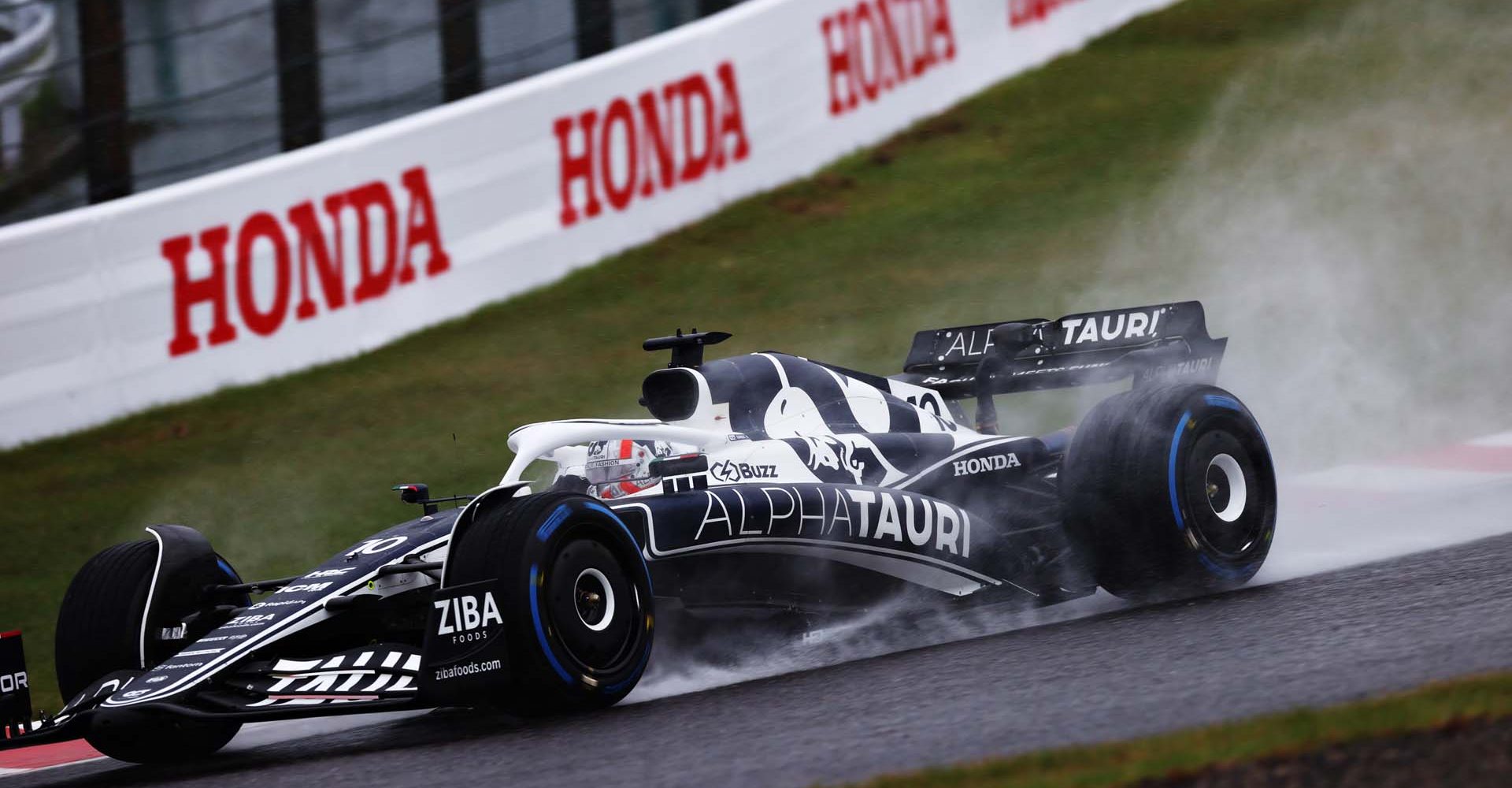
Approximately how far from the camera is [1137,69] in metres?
15.6

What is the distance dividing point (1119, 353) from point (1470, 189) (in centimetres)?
622

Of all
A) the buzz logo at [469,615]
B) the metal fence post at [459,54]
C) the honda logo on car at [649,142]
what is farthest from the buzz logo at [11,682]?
the metal fence post at [459,54]

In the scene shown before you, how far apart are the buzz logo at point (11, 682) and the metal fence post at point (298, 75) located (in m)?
6.51

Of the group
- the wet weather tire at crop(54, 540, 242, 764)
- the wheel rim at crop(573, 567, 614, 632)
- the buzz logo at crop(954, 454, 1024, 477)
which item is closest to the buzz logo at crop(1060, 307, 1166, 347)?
the buzz logo at crop(954, 454, 1024, 477)

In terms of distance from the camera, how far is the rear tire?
655cm

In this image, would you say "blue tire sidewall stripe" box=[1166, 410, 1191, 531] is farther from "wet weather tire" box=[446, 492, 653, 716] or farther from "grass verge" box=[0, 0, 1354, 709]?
"grass verge" box=[0, 0, 1354, 709]

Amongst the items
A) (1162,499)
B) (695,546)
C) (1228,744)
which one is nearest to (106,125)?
(695,546)

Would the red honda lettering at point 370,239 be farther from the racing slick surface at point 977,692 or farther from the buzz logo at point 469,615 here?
the buzz logo at point 469,615

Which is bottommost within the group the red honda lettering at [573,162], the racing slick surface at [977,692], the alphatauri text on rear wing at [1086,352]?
the racing slick surface at [977,692]

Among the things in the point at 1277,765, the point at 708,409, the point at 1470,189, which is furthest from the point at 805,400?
the point at 1470,189

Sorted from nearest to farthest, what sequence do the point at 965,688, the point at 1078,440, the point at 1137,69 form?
the point at 965,688, the point at 1078,440, the point at 1137,69

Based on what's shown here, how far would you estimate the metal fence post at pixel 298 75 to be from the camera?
11.7m

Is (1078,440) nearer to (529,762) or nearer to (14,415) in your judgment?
(529,762)

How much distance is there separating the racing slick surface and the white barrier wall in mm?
4277
